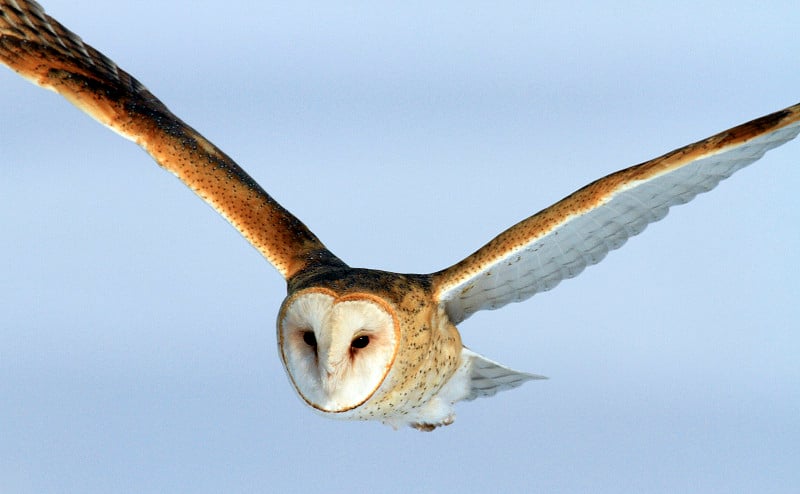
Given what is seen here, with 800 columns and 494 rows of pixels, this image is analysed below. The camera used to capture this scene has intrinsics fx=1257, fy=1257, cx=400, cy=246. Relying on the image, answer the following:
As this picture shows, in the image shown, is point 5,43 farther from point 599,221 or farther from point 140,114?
point 599,221

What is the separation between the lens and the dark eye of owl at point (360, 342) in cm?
459

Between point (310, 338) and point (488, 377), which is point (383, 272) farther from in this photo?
point (488, 377)

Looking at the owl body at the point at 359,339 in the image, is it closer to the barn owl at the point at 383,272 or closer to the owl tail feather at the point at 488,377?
the barn owl at the point at 383,272

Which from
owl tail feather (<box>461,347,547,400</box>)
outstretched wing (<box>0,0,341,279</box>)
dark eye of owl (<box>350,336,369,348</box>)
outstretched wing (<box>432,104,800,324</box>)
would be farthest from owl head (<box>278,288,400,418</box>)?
owl tail feather (<box>461,347,547,400</box>)

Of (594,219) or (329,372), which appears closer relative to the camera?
(329,372)

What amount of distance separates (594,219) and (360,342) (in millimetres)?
1140

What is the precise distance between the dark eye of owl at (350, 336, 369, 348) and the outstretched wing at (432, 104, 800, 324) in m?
0.50

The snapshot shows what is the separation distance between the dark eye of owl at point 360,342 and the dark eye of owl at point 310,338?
140 mm

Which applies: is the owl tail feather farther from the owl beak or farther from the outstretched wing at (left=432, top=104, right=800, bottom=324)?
the owl beak

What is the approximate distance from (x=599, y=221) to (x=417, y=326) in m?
0.88

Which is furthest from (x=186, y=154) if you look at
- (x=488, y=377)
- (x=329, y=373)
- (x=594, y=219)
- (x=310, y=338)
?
(x=594, y=219)

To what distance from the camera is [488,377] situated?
5758 millimetres

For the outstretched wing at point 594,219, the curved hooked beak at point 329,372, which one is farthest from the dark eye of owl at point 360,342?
→ the outstretched wing at point 594,219

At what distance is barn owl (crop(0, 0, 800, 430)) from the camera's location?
4586mm
